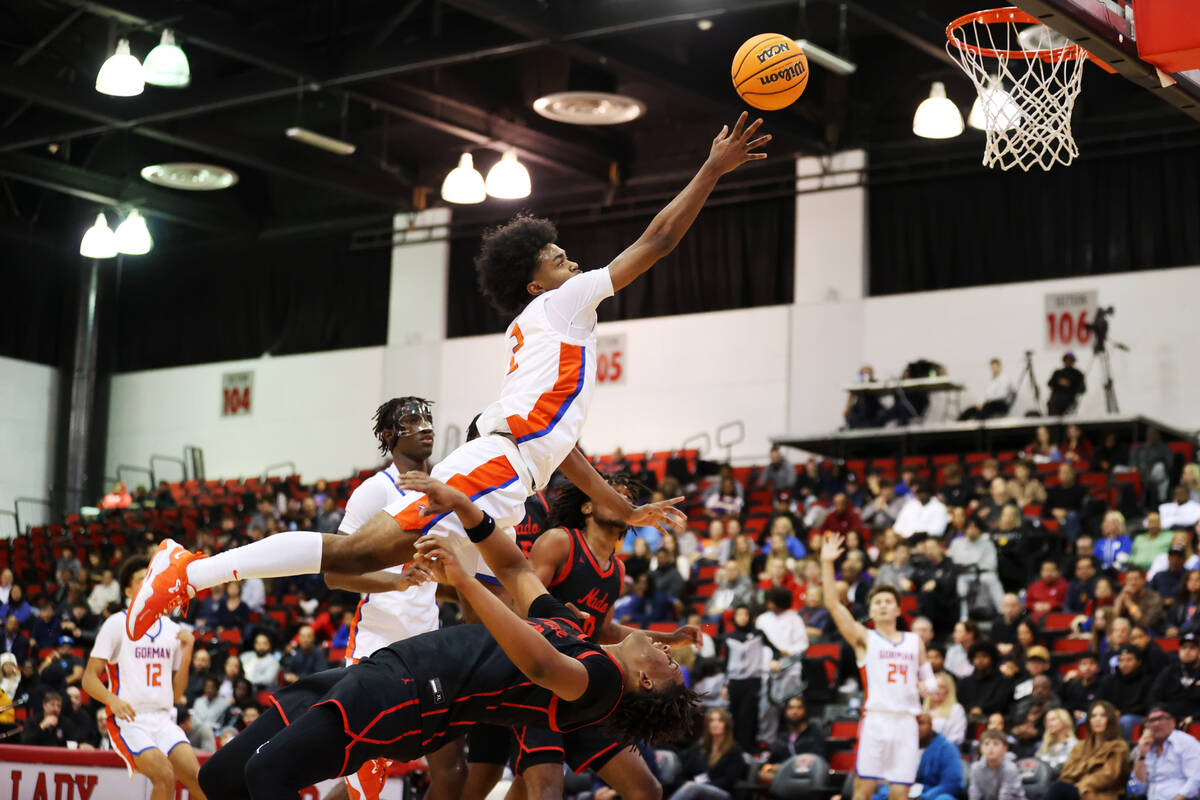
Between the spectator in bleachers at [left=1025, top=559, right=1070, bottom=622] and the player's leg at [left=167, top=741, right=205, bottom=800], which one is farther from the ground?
the spectator in bleachers at [left=1025, top=559, right=1070, bottom=622]

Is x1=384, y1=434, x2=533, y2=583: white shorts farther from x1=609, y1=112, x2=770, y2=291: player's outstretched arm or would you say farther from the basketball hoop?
the basketball hoop

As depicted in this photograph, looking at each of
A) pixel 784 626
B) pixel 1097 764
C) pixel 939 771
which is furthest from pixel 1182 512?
pixel 1097 764

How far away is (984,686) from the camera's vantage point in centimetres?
1366

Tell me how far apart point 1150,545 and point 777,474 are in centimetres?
678

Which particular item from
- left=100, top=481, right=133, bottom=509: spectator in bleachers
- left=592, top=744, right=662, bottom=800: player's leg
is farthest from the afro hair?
left=100, top=481, right=133, bottom=509: spectator in bleachers

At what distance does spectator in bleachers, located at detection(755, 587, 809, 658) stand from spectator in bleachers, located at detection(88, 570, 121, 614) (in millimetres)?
10741

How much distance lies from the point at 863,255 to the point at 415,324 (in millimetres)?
9017

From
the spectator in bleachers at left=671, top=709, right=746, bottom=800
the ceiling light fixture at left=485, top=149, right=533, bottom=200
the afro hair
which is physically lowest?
the spectator in bleachers at left=671, top=709, right=746, bottom=800

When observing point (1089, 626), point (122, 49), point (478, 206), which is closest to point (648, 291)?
point (478, 206)

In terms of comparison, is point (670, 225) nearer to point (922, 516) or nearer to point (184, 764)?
point (184, 764)

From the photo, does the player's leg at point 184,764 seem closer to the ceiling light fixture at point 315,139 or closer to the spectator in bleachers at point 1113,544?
the spectator in bleachers at point 1113,544

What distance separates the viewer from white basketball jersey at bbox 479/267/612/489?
6355mm

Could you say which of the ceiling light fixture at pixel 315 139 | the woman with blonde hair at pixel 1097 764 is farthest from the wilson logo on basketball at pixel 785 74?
the ceiling light fixture at pixel 315 139

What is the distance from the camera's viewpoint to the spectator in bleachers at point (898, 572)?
16.2m
